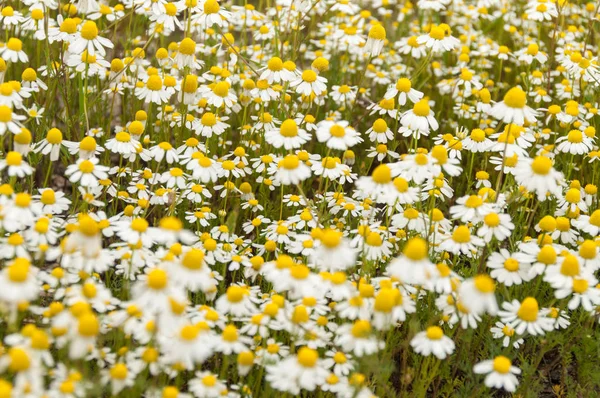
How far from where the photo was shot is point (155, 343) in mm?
2697

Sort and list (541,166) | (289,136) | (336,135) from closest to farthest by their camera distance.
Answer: (541,166)
(336,135)
(289,136)

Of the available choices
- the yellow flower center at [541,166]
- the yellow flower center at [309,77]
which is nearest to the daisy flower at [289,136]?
the yellow flower center at [309,77]

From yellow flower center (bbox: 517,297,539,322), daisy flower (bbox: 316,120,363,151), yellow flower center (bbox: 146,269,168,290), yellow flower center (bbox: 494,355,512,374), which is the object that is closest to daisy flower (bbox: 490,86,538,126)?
daisy flower (bbox: 316,120,363,151)

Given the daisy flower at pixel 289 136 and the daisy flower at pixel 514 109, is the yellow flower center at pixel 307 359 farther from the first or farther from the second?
the daisy flower at pixel 514 109

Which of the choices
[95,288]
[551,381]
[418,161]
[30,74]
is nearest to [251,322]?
[95,288]

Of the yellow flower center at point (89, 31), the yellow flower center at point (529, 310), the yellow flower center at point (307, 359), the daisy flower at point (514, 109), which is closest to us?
the yellow flower center at point (307, 359)

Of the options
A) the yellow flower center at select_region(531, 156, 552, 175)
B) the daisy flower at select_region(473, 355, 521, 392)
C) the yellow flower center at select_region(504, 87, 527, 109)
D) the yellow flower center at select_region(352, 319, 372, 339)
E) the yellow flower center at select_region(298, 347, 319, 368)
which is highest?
the yellow flower center at select_region(504, 87, 527, 109)

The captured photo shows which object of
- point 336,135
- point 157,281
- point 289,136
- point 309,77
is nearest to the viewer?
point 157,281

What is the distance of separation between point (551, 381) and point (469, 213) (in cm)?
110

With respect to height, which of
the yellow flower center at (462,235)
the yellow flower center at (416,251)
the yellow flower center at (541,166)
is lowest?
the yellow flower center at (462,235)

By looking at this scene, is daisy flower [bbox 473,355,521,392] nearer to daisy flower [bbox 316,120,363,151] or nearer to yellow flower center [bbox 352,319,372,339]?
yellow flower center [bbox 352,319,372,339]

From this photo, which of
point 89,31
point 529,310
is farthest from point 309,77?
point 529,310

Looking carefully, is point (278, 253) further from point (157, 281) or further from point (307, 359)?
point (157, 281)

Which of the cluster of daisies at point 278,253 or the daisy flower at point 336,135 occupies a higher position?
the daisy flower at point 336,135
